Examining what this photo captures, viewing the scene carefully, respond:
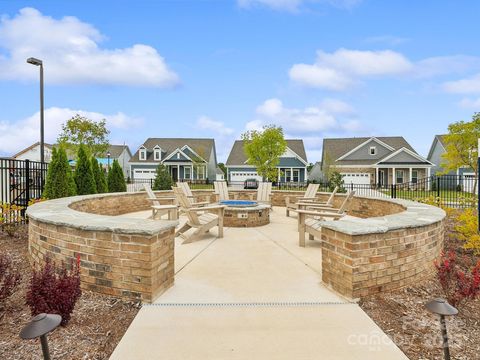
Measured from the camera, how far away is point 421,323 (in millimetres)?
2998

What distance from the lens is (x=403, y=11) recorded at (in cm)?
942

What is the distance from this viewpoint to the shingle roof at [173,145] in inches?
1501

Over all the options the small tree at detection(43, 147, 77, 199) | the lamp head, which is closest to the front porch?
the small tree at detection(43, 147, 77, 199)

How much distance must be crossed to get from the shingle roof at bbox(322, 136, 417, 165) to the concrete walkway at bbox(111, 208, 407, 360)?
31.0 metres

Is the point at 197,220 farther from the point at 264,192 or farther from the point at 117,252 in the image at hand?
the point at 264,192

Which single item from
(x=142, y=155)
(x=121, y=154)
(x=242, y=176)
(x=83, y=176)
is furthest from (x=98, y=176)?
(x=121, y=154)

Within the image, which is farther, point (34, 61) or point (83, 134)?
point (83, 134)

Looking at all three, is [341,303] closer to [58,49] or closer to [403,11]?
[403,11]

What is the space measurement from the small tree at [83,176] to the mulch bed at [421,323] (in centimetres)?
1033

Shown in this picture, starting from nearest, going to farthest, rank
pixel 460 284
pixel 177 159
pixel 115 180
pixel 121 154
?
pixel 460 284, pixel 115 180, pixel 177 159, pixel 121 154

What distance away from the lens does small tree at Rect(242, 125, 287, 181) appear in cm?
3162

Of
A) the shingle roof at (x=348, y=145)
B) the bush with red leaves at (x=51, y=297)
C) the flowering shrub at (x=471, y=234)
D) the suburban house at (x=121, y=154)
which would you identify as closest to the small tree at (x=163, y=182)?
the flowering shrub at (x=471, y=234)

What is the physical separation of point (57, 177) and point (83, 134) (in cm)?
2918

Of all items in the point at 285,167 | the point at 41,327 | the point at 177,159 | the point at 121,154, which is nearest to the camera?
the point at 41,327
